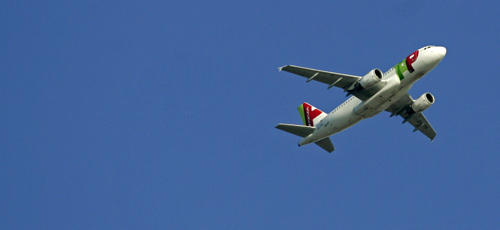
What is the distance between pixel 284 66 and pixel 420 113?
16.4 meters

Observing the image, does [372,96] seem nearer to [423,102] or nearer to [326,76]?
[326,76]

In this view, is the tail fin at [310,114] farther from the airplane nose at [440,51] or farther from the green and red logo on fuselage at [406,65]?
the airplane nose at [440,51]

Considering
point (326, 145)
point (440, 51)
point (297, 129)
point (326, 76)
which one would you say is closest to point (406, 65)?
point (440, 51)

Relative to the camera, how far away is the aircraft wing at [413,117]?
57.0 metres

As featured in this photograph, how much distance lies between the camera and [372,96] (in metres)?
52.1

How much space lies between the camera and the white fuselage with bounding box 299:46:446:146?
4928cm

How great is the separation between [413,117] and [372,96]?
920 centimetres

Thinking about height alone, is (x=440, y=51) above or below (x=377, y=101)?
below

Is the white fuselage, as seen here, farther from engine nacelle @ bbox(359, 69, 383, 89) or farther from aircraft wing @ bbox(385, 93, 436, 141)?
aircraft wing @ bbox(385, 93, 436, 141)

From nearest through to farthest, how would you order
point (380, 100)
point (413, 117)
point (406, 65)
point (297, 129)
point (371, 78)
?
point (406, 65) → point (371, 78) → point (380, 100) → point (297, 129) → point (413, 117)

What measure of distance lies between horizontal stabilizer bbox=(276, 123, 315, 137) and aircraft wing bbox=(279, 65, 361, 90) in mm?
5654

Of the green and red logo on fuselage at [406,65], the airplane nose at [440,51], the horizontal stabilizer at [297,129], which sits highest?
the horizontal stabilizer at [297,129]

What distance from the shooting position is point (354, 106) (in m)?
53.8

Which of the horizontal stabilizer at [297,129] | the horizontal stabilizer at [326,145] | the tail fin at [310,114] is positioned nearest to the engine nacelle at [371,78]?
the horizontal stabilizer at [297,129]
